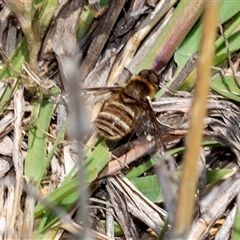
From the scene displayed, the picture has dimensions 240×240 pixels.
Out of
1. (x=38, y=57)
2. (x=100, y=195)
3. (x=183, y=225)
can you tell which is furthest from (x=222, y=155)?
(x=183, y=225)

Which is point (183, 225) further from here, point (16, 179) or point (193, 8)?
point (193, 8)

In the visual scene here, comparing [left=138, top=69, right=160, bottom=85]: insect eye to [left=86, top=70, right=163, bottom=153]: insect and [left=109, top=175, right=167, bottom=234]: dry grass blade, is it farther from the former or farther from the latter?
[left=109, top=175, right=167, bottom=234]: dry grass blade

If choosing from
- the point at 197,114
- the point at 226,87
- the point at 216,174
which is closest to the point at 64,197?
the point at 216,174

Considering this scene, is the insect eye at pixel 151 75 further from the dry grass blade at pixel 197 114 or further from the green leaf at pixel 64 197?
the dry grass blade at pixel 197 114

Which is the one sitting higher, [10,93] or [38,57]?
[38,57]

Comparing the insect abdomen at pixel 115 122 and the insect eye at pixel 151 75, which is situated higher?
the insect eye at pixel 151 75

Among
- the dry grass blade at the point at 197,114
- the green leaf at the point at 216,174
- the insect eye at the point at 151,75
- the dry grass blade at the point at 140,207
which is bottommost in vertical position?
the dry grass blade at the point at 140,207

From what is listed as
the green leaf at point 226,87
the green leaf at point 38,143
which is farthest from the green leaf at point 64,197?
the green leaf at point 226,87
